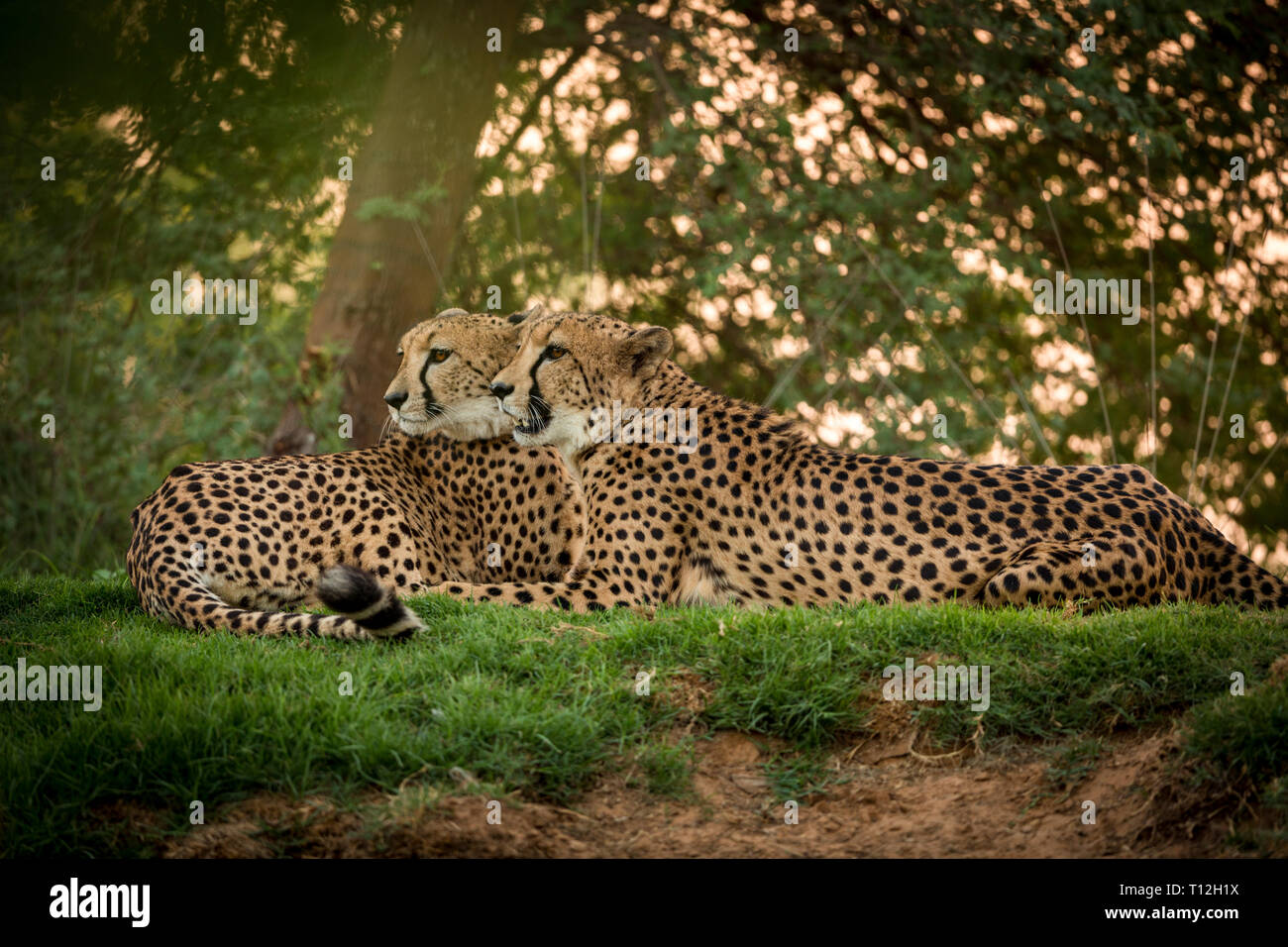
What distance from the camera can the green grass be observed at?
372 cm

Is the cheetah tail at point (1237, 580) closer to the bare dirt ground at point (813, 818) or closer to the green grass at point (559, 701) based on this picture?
the green grass at point (559, 701)

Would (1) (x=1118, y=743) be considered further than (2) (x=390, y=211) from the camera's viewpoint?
No

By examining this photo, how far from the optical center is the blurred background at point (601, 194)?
9.16 m

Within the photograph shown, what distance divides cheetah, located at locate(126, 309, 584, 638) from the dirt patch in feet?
3.64

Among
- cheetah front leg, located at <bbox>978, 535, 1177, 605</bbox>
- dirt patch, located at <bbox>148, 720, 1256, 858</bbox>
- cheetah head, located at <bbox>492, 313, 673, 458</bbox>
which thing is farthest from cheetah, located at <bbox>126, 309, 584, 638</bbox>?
cheetah front leg, located at <bbox>978, 535, 1177, 605</bbox>

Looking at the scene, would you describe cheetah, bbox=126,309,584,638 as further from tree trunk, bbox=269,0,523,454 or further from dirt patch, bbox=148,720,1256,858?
tree trunk, bbox=269,0,523,454

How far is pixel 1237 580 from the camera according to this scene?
5293 millimetres

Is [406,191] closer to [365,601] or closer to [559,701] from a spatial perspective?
[365,601]

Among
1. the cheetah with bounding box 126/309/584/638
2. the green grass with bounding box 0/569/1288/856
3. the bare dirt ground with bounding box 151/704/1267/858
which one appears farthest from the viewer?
the cheetah with bounding box 126/309/584/638

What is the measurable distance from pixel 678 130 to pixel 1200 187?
419 cm

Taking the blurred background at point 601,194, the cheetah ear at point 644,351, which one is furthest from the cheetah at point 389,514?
the blurred background at point 601,194

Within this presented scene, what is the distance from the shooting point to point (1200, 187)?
32.3 feet
